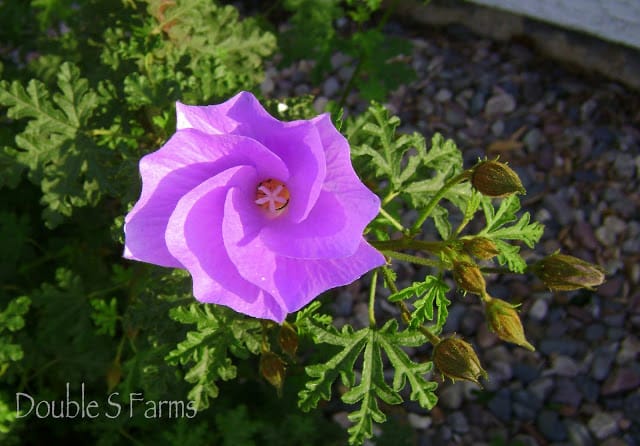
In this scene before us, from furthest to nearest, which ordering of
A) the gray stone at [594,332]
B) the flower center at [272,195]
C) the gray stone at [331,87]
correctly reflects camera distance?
1. the gray stone at [331,87]
2. the gray stone at [594,332]
3. the flower center at [272,195]

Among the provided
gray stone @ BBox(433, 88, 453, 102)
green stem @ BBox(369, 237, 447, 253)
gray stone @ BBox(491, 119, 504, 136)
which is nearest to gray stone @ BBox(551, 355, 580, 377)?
gray stone @ BBox(491, 119, 504, 136)

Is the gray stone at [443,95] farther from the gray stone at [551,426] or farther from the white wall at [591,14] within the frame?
the gray stone at [551,426]

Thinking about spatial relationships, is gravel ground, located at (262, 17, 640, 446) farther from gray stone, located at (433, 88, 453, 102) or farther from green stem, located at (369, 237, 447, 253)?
green stem, located at (369, 237, 447, 253)

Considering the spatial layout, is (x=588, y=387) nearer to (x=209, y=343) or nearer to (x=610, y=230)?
(x=610, y=230)

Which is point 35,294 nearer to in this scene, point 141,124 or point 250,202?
point 141,124

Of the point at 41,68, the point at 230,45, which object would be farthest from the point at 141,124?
the point at 41,68

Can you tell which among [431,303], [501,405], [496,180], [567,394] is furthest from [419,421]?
[496,180]

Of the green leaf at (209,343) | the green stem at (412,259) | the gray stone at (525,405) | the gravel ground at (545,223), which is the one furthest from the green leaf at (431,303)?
the gray stone at (525,405)
